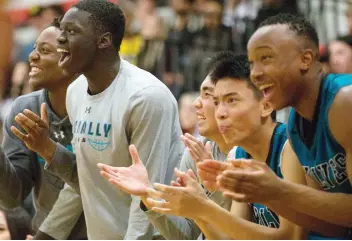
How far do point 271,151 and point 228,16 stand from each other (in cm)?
515

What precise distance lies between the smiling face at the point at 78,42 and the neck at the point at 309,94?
1.31 m

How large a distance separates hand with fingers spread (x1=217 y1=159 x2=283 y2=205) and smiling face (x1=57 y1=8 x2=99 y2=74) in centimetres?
141

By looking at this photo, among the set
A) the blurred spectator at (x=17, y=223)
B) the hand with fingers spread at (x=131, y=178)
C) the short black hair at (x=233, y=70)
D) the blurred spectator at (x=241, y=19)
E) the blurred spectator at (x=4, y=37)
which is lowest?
the blurred spectator at (x=17, y=223)

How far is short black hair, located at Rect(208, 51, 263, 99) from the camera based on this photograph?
3.76 metres

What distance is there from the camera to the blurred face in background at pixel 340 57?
641cm

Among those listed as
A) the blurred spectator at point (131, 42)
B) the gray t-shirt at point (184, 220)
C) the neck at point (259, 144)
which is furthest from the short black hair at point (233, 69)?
the blurred spectator at point (131, 42)

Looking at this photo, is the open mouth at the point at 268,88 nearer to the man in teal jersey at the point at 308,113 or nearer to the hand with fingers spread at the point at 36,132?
the man in teal jersey at the point at 308,113

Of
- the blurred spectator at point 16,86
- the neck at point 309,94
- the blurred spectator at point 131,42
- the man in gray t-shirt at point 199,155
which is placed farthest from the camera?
the blurred spectator at point 131,42

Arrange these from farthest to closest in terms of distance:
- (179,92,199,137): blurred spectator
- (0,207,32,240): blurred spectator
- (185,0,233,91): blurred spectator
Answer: (185,0,233,91): blurred spectator → (179,92,199,137): blurred spectator → (0,207,32,240): blurred spectator

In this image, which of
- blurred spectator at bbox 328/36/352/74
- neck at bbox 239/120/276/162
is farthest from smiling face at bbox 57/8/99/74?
blurred spectator at bbox 328/36/352/74

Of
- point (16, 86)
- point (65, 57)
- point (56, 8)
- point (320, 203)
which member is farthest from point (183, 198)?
point (56, 8)

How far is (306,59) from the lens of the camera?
310 cm

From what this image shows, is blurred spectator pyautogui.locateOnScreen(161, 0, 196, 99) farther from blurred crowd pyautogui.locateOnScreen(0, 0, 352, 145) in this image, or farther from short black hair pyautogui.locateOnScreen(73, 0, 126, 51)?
short black hair pyautogui.locateOnScreen(73, 0, 126, 51)

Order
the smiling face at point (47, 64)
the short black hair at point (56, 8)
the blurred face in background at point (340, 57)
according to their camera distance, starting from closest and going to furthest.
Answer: the smiling face at point (47, 64), the blurred face in background at point (340, 57), the short black hair at point (56, 8)
